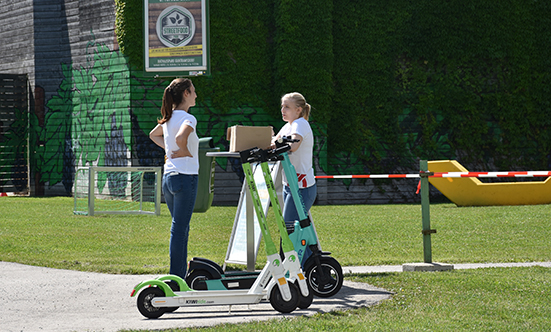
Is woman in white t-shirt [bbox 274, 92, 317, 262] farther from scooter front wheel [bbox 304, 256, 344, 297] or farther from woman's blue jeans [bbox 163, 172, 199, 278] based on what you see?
woman's blue jeans [bbox 163, 172, 199, 278]

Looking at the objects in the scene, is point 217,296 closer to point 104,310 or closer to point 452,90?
point 104,310

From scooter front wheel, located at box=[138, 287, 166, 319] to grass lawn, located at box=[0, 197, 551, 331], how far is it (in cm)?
68

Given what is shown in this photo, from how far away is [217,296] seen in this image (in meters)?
4.90

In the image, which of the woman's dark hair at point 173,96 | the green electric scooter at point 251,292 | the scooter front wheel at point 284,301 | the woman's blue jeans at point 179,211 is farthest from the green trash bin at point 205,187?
the scooter front wheel at point 284,301

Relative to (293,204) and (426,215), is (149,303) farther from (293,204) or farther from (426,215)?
(426,215)

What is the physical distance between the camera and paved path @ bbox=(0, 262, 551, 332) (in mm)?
4633

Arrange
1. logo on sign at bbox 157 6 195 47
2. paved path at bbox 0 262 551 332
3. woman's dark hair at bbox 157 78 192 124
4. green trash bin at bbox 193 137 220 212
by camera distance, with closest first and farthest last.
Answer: paved path at bbox 0 262 551 332, woman's dark hair at bbox 157 78 192 124, green trash bin at bbox 193 137 220 212, logo on sign at bbox 157 6 195 47

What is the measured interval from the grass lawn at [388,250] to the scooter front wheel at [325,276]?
52 cm

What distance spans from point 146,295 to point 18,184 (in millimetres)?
19129

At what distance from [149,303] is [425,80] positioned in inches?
665

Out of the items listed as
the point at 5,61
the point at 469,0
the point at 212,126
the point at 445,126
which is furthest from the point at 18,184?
the point at 469,0

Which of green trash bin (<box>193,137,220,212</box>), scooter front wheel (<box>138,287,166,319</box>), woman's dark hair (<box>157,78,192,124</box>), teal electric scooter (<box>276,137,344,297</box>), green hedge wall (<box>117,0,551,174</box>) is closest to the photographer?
scooter front wheel (<box>138,287,166,319</box>)

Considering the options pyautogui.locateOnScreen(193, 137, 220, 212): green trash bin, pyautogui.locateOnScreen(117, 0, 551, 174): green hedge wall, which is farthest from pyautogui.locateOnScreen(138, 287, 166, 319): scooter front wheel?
pyautogui.locateOnScreen(117, 0, 551, 174): green hedge wall

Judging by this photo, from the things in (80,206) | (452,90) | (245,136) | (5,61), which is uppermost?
(5,61)
